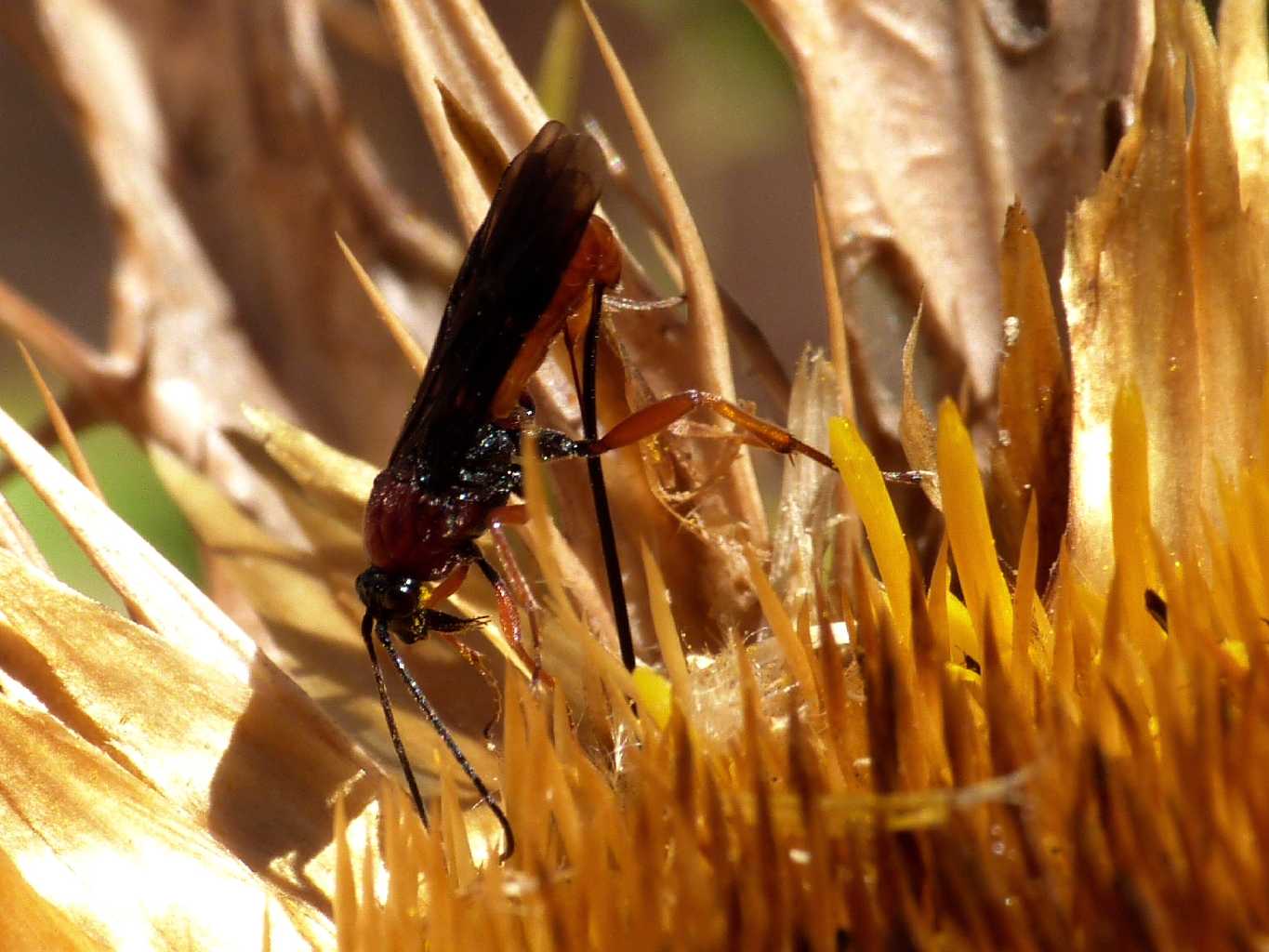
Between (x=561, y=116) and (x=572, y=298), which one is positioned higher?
(x=561, y=116)

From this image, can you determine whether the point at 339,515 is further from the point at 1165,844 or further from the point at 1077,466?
the point at 1165,844

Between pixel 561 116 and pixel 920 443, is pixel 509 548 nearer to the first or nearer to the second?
pixel 920 443

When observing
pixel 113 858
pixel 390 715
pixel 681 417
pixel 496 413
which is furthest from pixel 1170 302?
pixel 113 858

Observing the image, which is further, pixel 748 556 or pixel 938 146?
pixel 938 146

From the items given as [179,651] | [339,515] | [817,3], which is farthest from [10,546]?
[817,3]

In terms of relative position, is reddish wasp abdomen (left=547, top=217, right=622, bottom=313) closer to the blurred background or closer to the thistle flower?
the thistle flower

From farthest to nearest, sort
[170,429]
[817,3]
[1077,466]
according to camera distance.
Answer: [170,429] → [817,3] → [1077,466]
